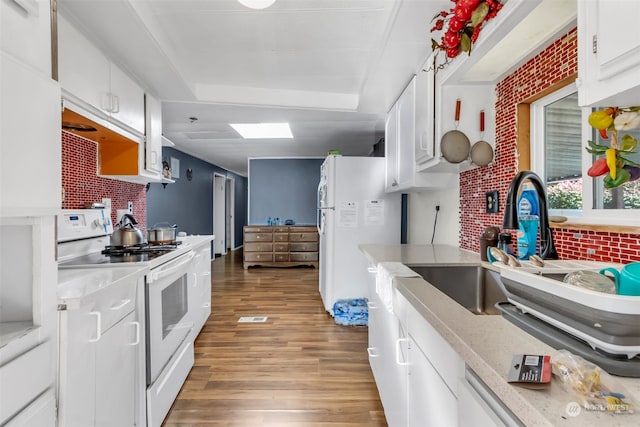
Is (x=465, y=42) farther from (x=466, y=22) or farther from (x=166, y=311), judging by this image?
(x=166, y=311)

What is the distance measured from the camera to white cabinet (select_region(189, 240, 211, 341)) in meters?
2.43

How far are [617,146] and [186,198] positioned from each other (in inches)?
222

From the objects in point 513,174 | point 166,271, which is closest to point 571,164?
point 513,174

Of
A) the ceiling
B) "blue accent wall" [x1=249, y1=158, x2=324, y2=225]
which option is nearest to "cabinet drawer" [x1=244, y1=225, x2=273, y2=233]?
"blue accent wall" [x1=249, y1=158, x2=324, y2=225]

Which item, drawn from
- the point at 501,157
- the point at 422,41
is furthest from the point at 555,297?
the point at 422,41

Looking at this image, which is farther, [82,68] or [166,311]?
[166,311]

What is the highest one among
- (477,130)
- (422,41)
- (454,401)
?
(422,41)

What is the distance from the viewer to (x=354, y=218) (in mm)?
3367

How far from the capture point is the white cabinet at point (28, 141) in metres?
0.75

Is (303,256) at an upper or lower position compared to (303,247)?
lower

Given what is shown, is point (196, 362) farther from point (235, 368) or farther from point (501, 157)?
point (501, 157)

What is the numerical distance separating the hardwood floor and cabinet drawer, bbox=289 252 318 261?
2.16 m

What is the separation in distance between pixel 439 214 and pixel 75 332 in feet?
7.75

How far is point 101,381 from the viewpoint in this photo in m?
1.19
